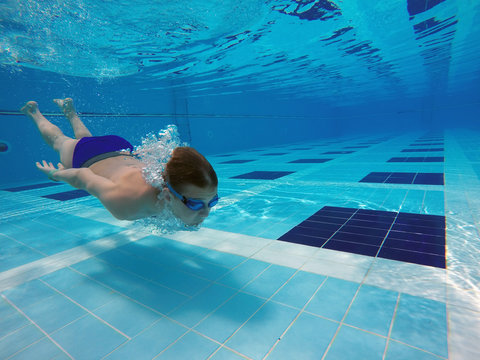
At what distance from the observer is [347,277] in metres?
2.48

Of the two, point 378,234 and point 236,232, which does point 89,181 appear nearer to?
point 236,232

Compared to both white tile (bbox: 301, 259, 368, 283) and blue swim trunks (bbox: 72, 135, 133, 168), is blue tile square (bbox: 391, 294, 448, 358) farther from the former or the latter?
blue swim trunks (bbox: 72, 135, 133, 168)

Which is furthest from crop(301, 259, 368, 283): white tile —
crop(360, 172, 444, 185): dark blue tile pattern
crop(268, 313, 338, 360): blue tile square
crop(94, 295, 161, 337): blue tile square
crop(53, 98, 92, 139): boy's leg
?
crop(360, 172, 444, 185): dark blue tile pattern

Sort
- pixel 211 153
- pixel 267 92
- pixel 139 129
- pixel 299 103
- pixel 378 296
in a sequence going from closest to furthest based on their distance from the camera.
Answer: pixel 378 296, pixel 139 129, pixel 211 153, pixel 267 92, pixel 299 103

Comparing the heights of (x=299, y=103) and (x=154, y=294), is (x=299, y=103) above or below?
above

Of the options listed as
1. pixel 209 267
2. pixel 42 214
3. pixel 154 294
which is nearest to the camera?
pixel 154 294

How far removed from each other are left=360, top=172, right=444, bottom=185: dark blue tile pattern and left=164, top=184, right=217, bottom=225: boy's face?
546cm

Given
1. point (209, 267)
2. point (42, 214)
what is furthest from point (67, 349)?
point (42, 214)

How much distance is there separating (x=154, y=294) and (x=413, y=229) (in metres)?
3.20

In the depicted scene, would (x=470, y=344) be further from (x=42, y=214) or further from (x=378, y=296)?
(x=42, y=214)

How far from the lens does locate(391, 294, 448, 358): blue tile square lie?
5.55ft

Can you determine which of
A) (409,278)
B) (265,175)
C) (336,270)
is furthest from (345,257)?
(265,175)

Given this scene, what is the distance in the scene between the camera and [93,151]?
10.3 ft

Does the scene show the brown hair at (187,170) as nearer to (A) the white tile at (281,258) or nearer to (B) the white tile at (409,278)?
(A) the white tile at (281,258)
